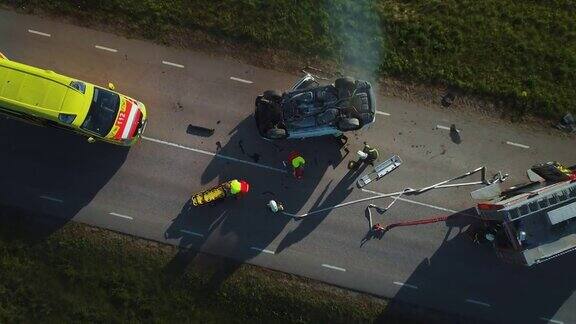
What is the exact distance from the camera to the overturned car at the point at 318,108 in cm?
1903

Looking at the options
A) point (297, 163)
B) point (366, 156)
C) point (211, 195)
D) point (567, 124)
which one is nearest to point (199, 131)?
point (211, 195)

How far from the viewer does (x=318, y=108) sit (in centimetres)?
1917

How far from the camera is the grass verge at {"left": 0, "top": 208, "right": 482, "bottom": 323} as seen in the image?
19.8 metres

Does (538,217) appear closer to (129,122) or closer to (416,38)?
(416,38)

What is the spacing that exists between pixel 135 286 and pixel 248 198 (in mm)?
5887

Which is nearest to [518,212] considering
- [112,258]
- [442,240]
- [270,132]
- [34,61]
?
[442,240]

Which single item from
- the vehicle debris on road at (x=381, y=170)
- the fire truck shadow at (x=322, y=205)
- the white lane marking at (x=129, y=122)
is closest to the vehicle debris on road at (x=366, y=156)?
the fire truck shadow at (x=322, y=205)

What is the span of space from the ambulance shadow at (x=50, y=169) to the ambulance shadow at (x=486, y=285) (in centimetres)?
1314

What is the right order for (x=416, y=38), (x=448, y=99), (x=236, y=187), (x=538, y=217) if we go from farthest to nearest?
1. (x=448, y=99)
2. (x=416, y=38)
3. (x=236, y=187)
4. (x=538, y=217)

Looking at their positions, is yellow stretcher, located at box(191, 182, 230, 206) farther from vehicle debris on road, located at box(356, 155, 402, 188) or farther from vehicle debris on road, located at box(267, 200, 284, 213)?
vehicle debris on road, located at box(356, 155, 402, 188)

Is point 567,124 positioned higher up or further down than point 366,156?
higher up

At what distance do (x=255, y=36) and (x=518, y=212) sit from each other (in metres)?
12.7

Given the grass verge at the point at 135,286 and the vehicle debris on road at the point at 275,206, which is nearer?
the grass verge at the point at 135,286

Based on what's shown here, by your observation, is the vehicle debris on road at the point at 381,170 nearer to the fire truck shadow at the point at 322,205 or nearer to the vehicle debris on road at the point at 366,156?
the fire truck shadow at the point at 322,205
